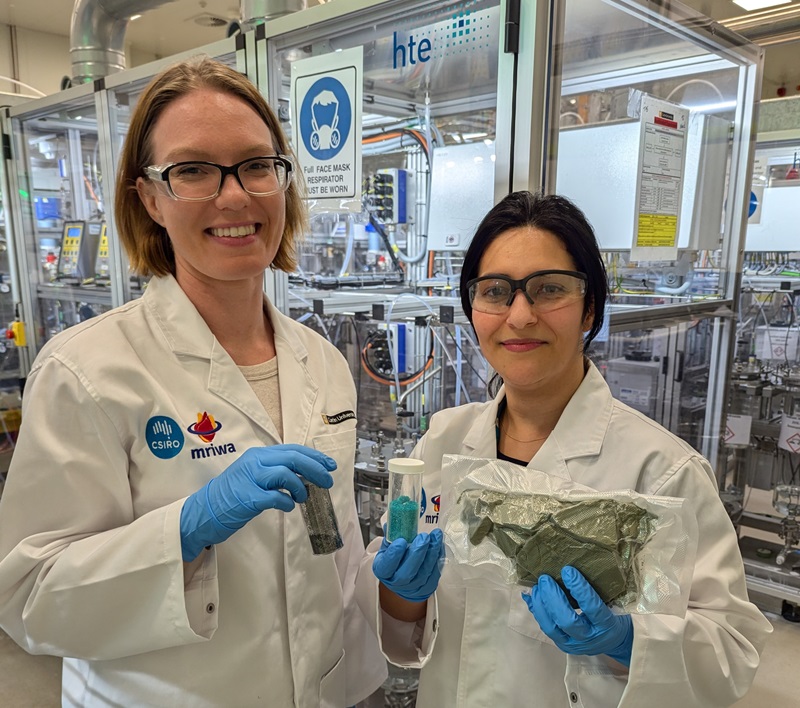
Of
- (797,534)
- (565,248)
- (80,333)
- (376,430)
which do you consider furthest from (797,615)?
(80,333)

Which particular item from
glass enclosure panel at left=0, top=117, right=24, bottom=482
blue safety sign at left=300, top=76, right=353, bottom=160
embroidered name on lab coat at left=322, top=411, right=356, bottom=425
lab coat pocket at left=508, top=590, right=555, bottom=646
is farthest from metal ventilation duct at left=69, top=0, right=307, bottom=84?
lab coat pocket at left=508, top=590, right=555, bottom=646

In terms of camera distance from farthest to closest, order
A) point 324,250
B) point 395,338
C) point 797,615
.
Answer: point 324,250 < point 797,615 < point 395,338

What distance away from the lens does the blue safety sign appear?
180 centimetres

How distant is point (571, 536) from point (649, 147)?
1.35 metres

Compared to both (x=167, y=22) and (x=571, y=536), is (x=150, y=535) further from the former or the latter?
(x=167, y=22)

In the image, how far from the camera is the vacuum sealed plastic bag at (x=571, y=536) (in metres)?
0.84

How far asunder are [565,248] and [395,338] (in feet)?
4.36

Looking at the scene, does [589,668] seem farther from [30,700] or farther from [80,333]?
[30,700]

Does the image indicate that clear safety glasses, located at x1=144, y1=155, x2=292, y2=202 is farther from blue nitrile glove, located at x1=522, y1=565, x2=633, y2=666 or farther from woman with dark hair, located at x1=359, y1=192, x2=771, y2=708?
blue nitrile glove, located at x1=522, y1=565, x2=633, y2=666

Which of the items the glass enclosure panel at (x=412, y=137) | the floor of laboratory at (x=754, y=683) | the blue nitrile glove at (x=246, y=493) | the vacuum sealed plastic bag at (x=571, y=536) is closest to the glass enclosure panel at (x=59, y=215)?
the glass enclosure panel at (x=412, y=137)

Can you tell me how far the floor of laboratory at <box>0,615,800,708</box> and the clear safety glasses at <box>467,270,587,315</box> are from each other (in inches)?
79.9

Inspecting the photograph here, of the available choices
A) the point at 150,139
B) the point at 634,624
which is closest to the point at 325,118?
the point at 150,139

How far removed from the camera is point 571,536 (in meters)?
0.86

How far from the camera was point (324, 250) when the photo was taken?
3.01 meters
